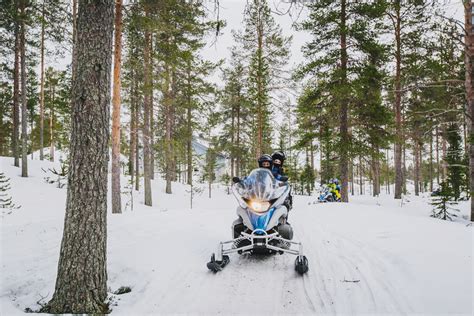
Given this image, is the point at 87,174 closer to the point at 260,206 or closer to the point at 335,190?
the point at 260,206

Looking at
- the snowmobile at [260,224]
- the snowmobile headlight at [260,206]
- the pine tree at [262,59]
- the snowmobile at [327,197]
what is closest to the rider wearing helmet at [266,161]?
the snowmobile at [260,224]

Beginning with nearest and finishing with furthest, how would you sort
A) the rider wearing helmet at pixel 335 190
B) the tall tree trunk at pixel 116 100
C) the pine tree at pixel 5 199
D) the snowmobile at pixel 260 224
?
the snowmobile at pixel 260 224, the pine tree at pixel 5 199, the tall tree trunk at pixel 116 100, the rider wearing helmet at pixel 335 190

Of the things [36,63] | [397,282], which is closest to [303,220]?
[397,282]

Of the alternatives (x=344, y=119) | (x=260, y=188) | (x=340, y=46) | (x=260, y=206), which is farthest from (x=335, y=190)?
(x=260, y=206)

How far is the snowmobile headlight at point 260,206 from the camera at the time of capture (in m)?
4.53

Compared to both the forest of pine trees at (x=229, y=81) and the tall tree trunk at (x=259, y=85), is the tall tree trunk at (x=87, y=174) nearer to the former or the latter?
the forest of pine trees at (x=229, y=81)

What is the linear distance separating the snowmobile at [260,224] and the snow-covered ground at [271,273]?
0.24 metres

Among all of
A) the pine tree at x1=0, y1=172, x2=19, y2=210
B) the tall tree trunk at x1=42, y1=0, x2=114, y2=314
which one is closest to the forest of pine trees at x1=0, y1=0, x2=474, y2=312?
the tall tree trunk at x1=42, y1=0, x2=114, y2=314

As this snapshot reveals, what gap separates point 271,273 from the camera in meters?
4.14

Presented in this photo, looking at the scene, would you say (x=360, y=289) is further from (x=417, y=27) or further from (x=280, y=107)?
(x=417, y=27)

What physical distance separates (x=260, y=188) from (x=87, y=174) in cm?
273

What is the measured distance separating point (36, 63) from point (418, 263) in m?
25.7

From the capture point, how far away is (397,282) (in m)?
3.52

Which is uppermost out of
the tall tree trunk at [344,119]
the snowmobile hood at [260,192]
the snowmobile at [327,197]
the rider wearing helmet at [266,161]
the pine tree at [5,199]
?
the tall tree trunk at [344,119]
